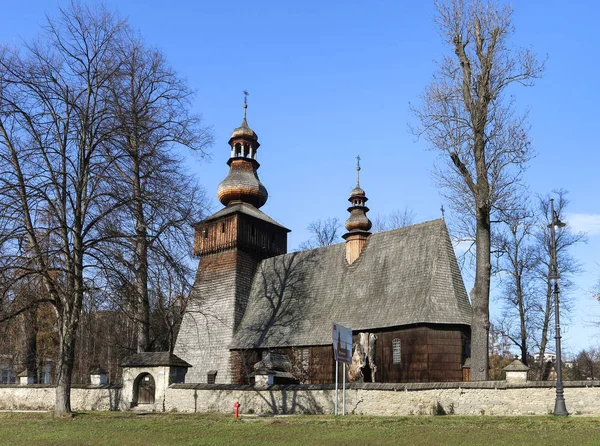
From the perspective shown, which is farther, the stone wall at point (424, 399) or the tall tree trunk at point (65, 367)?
the tall tree trunk at point (65, 367)

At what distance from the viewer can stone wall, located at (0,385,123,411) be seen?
2364cm

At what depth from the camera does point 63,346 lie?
1795 centimetres

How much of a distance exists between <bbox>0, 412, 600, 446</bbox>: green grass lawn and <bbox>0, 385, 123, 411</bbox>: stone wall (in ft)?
25.0

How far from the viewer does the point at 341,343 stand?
16.9 m

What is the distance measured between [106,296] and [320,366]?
12238 millimetres

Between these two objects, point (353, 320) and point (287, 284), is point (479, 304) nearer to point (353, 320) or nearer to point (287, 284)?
point (353, 320)

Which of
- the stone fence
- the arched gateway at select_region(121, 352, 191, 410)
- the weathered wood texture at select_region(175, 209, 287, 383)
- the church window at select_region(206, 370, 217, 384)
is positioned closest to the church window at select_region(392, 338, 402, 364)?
the stone fence

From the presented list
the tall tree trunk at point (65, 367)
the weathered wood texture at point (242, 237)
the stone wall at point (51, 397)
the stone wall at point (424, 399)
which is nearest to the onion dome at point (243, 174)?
the weathered wood texture at point (242, 237)

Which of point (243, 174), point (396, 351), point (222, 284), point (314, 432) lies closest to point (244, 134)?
point (243, 174)

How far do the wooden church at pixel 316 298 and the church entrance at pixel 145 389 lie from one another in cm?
349

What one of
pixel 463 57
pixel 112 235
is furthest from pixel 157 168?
pixel 463 57

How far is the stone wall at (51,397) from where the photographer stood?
77.6ft

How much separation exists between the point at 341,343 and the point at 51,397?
13.6 metres

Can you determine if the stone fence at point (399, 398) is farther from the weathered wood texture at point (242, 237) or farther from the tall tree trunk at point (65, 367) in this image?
the weathered wood texture at point (242, 237)
